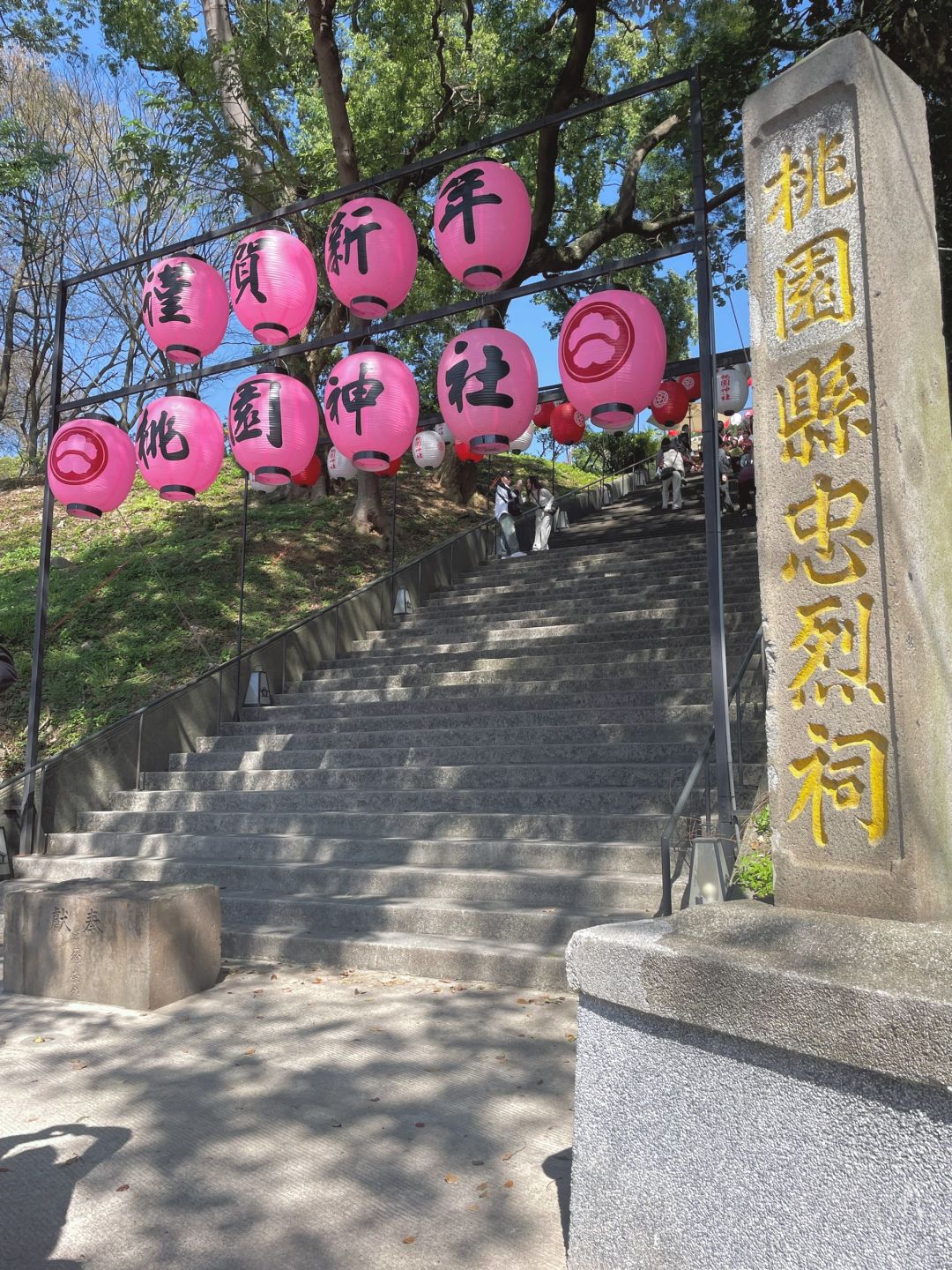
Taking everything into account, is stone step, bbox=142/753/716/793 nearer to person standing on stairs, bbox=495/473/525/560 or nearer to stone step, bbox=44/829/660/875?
stone step, bbox=44/829/660/875

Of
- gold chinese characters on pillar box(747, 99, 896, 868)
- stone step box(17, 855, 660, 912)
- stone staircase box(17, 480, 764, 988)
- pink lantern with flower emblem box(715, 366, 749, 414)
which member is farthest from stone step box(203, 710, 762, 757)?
pink lantern with flower emblem box(715, 366, 749, 414)

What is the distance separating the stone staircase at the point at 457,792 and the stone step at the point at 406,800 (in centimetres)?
2

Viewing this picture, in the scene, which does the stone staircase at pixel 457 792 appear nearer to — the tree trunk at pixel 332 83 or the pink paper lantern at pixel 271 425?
the pink paper lantern at pixel 271 425

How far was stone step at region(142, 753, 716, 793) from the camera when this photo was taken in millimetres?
7777

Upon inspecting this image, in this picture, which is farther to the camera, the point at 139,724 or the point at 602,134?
the point at 602,134

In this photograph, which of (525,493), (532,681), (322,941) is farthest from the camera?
(525,493)

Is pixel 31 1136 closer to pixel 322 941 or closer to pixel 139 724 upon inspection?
pixel 322 941

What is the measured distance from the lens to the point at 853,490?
284cm

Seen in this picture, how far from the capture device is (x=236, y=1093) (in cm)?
411

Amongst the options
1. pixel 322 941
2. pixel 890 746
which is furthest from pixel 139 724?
pixel 890 746

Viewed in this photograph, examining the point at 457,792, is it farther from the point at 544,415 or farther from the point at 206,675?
the point at 544,415

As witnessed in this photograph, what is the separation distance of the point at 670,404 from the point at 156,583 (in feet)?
30.3

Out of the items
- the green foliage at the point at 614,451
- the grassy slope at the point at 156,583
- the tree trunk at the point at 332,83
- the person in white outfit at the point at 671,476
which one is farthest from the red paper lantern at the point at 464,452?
the green foliage at the point at 614,451

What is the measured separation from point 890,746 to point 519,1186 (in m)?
1.97
